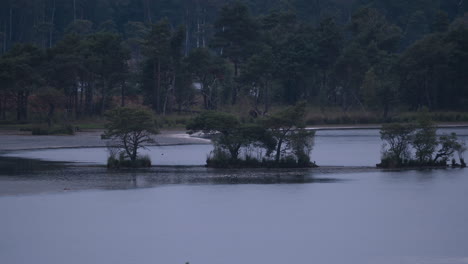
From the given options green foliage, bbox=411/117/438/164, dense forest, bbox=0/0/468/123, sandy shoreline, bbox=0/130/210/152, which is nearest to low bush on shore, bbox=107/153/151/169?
sandy shoreline, bbox=0/130/210/152

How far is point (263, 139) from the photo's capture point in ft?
129

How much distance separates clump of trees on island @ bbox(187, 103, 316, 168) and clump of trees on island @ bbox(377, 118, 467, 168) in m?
4.04

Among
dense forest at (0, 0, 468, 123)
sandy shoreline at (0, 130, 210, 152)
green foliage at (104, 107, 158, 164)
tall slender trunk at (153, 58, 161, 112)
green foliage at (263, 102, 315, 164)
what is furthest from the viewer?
tall slender trunk at (153, 58, 161, 112)

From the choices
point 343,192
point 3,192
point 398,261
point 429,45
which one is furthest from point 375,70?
point 398,261

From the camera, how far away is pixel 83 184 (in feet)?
114

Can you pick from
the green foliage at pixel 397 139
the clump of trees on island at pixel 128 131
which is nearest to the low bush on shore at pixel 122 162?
the clump of trees on island at pixel 128 131

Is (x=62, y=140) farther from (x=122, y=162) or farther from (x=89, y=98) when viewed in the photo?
(x=89, y=98)

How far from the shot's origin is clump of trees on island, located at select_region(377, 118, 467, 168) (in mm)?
38625

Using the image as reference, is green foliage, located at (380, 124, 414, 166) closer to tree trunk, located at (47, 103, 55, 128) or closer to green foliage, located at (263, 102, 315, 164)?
green foliage, located at (263, 102, 315, 164)

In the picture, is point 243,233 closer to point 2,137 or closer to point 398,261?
point 398,261

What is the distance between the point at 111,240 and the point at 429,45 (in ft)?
190

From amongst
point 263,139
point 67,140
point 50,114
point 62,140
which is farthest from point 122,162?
point 50,114

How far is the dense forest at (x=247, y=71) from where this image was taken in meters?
69.0

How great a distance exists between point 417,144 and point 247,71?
1511 inches
